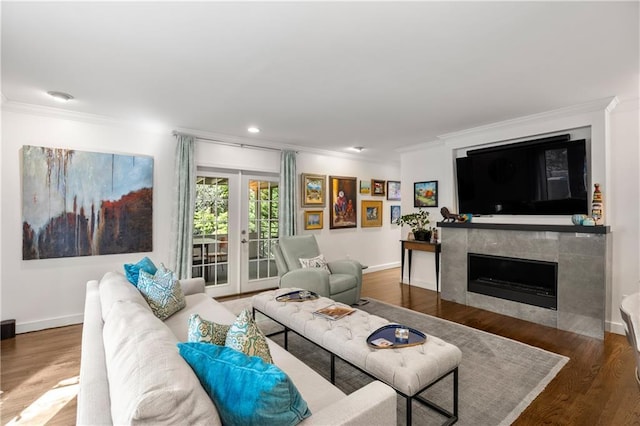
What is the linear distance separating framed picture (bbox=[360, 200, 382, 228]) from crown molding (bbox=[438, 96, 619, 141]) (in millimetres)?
2446

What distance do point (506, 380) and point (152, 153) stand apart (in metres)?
4.63

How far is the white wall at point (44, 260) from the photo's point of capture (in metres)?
3.31

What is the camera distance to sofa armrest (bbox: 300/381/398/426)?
110 cm

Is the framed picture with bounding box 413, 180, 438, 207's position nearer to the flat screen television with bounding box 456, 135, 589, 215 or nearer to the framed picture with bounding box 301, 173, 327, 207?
the flat screen television with bounding box 456, 135, 589, 215

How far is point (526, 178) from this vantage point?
392 centimetres

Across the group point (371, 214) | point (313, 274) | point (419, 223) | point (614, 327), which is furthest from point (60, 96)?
point (614, 327)

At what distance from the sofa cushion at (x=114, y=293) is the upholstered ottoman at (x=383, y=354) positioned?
46.0 inches

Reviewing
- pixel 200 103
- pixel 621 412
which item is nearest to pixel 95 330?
pixel 200 103

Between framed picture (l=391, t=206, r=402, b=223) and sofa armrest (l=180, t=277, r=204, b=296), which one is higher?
framed picture (l=391, t=206, r=402, b=223)

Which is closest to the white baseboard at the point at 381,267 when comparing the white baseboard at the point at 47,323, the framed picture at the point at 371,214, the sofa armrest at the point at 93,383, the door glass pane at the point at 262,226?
the framed picture at the point at 371,214

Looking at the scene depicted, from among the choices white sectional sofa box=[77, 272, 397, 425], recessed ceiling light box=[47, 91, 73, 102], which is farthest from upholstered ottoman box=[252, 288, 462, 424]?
recessed ceiling light box=[47, 91, 73, 102]

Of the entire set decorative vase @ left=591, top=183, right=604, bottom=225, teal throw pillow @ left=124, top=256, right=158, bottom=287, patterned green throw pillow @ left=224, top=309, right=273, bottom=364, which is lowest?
patterned green throw pillow @ left=224, top=309, right=273, bottom=364

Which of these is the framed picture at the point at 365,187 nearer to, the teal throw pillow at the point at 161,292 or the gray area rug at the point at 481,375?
the gray area rug at the point at 481,375

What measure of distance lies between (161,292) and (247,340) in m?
1.47
